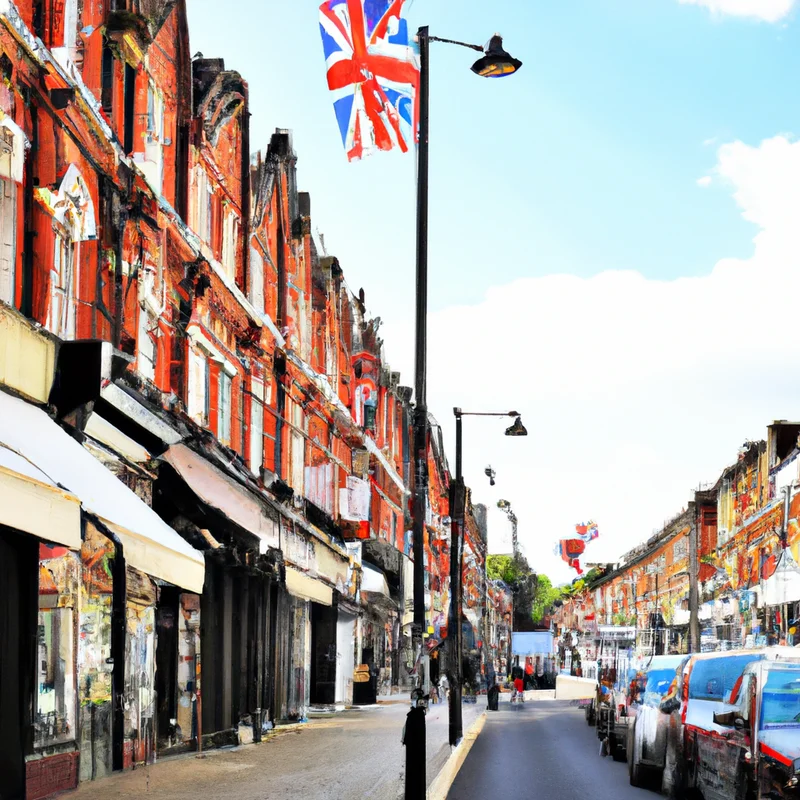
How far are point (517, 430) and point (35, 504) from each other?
23718 millimetres

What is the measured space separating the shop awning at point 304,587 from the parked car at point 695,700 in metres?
11.1

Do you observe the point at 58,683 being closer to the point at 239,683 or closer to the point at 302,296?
the point at 239,683

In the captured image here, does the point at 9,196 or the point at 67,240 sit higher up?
the point at 9,196

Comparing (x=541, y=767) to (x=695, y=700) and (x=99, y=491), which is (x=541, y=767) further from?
(x=99, y=491)

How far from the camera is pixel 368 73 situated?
1762 centimetres

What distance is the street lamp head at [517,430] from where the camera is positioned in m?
33.6

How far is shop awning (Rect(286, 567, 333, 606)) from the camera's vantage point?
2659 centimetres

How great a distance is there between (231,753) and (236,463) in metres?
5.22

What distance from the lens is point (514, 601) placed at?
15925 centimetres

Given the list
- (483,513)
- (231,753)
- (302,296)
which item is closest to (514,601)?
(483,513)

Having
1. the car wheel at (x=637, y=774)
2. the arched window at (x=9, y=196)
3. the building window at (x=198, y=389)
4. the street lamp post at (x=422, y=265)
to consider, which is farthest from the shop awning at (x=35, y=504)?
the building window at (x=198, y=389)

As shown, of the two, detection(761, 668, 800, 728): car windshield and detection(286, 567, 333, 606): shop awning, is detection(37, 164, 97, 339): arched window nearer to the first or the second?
detection(761, 668, 800, 728): car windshield

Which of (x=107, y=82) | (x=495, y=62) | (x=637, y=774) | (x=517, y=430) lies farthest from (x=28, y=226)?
(x=517, y=430)

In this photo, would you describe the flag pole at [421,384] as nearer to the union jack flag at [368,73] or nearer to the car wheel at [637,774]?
the union jack flag at [368,73]
